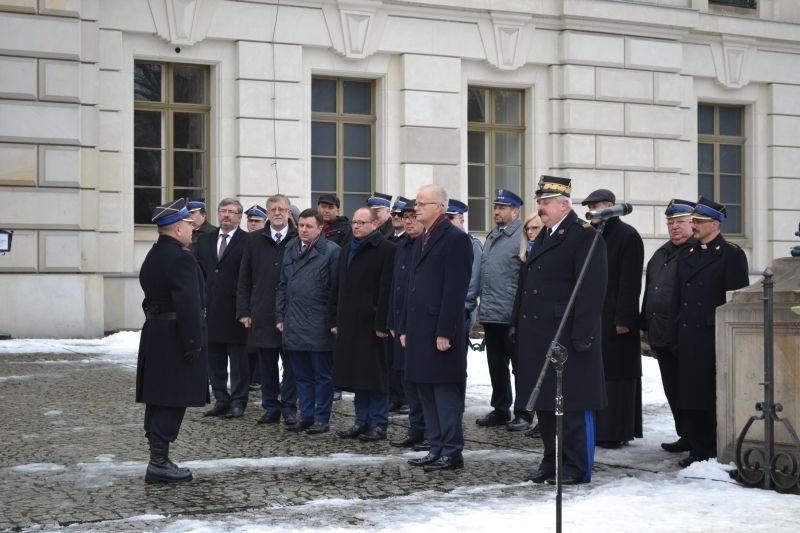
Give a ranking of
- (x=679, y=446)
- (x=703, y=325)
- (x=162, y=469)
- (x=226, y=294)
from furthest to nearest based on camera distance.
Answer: (x=226, y=294) → (x=679, y=446) → (x=703, y=325) → (x=162, y=469)

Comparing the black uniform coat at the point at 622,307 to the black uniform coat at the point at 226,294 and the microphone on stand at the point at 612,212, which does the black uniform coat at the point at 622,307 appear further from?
the black uniform coat at the point at 226,294

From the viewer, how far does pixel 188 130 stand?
19.9 metres

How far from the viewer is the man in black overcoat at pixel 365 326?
33.9ft

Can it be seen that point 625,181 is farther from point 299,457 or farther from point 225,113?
point 299,457

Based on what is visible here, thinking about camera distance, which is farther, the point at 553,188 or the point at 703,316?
the point at 703,316

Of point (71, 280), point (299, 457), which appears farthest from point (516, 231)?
point (71, 280)

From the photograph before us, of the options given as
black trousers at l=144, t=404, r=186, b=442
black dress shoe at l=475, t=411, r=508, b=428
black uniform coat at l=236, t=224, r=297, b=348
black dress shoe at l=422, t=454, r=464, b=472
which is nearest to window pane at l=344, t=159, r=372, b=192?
black uniform coat at l=236, t=224, r=297, b=348

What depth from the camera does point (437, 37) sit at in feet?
69.2

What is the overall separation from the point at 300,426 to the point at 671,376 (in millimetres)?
2926

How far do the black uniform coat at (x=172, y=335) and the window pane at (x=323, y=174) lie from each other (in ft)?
39.4

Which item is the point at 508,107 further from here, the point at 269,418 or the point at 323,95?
the point at 269,418

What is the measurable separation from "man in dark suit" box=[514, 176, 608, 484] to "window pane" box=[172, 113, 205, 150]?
39.2 feet

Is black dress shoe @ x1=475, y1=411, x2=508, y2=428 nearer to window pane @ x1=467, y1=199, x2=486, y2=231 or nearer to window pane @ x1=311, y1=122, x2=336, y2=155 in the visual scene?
window pane @ x1=311, y1=122, x2=336, y2=155

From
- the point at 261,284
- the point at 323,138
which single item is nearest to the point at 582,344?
the point at 261,284
